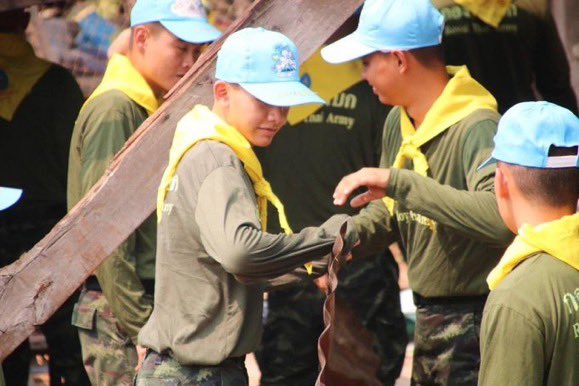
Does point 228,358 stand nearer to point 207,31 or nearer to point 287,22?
point 287,22

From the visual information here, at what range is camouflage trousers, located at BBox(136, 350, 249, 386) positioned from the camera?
16.7 ft

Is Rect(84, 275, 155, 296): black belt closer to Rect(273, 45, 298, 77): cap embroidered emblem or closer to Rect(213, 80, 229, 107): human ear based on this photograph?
Rect(213, 80, 229, 107): human ear

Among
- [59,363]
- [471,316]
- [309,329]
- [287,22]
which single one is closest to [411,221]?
[471,316]

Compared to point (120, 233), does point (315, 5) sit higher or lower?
higher

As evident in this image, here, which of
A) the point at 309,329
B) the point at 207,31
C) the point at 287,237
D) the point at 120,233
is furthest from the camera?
the point at 309,329

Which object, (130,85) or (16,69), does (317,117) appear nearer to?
(130,85)

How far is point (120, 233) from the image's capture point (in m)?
5.67

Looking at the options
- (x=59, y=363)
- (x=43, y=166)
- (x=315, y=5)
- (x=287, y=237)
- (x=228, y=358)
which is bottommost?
(x=59, y=363)

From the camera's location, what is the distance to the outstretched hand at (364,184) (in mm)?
5160

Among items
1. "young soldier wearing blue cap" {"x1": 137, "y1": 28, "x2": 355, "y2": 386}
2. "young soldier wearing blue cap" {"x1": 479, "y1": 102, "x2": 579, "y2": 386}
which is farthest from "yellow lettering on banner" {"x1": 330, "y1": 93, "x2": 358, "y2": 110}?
"young soldier wearing blue cap" {"x1": 479, "y1": 102, "x2": 579, "y2": 386}

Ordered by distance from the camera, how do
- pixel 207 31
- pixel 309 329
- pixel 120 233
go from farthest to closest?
pixel 309 329, pixel 207 31, pixel 120 233

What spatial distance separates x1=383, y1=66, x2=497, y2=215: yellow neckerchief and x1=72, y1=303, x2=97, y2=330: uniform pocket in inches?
62.3

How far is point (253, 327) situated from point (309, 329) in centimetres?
223

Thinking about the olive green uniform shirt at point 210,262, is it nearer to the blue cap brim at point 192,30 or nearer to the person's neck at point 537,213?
the person's neck at point 537,213
